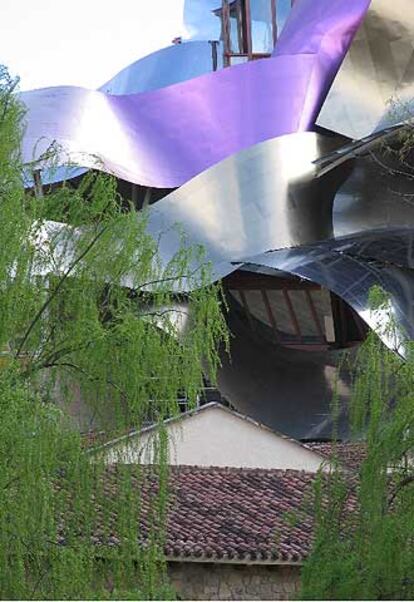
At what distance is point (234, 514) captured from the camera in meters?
17.1

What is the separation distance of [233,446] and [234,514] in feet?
7.75

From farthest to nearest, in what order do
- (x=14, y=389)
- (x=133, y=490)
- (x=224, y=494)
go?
1. (x=224, y=494)
2. (x=133, y=490)
3. (x=14, y=389)

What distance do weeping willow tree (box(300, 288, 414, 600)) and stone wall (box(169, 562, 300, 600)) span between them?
3.53 m

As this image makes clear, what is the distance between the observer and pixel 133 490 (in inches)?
428

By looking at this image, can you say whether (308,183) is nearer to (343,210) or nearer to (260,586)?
(343,210)

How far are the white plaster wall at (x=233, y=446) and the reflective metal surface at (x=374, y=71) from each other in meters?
7.78

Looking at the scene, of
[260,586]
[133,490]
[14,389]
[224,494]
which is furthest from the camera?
[224,494]

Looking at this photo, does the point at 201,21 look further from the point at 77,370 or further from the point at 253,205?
the point at 77,370

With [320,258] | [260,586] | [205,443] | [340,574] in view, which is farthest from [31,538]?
[320,258]

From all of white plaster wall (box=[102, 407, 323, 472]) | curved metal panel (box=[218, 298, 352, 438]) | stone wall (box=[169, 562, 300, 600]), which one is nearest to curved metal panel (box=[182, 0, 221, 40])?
curved metal panel (box=[218, 298, 352, 438])

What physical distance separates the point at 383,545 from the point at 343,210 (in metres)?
15.8

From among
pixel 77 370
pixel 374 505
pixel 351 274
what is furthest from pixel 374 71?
pixel 77 370

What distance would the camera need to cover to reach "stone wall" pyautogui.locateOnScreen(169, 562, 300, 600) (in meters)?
15.6

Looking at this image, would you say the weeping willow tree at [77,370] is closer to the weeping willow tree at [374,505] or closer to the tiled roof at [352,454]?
the weeping willow tree at [374,505]
